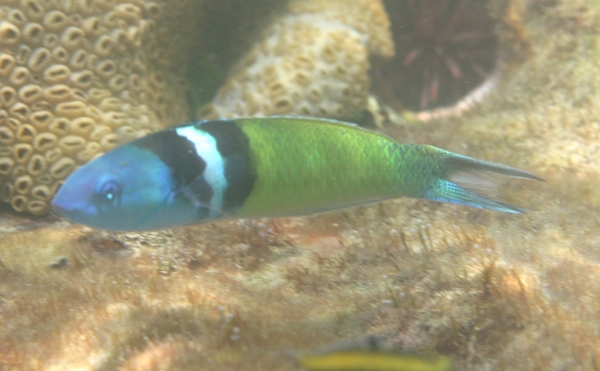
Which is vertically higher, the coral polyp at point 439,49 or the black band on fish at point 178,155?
the black band on fish at point 178,155

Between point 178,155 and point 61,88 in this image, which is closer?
point 178,155

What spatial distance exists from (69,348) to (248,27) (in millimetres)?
4841

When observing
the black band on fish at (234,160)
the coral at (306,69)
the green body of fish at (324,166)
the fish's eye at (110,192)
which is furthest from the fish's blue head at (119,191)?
the coral at (306,69)

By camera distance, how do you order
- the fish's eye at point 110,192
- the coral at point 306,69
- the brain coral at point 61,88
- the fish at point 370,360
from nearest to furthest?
1. the fish at point 370,360
2. the fish's eye at point 110,192
3. the brain coral at point 61,88
4. the coral at point 306,69

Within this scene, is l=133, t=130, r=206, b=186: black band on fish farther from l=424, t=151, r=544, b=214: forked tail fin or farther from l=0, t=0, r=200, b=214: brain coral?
l=0, t=0, r=200, b=214: brain coral

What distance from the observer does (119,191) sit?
1.96m

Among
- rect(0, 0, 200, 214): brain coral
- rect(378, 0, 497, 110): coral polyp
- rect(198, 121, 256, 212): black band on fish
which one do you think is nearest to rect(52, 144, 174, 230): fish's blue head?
rect(198, 121, 256, 212): black band on fish

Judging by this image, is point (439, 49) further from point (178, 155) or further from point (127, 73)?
point (178, 155)

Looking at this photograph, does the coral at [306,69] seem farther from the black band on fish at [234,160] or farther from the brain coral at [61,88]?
the black band on fish at [234,160]

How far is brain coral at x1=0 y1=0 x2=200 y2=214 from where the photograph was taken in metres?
4.00

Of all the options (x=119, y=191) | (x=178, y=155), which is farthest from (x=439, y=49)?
(x=119, y=191)

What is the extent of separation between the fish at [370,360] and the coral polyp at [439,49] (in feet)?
22.2

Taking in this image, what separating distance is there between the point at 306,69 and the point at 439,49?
3.35 metres

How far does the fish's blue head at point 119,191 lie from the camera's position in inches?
76.6
